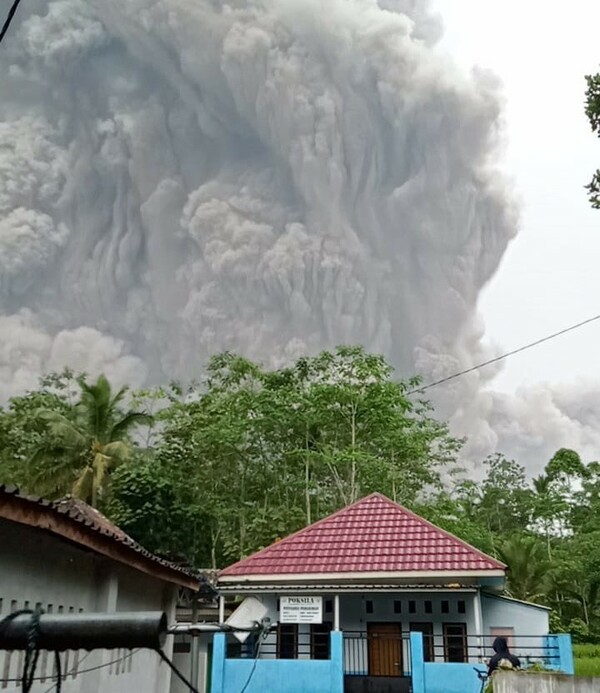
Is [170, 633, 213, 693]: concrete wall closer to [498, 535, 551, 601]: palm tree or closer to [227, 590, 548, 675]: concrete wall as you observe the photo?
[227, 590, 548, 675]: concrete wall

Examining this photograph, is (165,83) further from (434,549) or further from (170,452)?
(434,549)

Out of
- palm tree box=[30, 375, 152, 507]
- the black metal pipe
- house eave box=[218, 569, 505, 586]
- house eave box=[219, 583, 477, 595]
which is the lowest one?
the black metal pipe

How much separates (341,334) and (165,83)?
35627 millimetres

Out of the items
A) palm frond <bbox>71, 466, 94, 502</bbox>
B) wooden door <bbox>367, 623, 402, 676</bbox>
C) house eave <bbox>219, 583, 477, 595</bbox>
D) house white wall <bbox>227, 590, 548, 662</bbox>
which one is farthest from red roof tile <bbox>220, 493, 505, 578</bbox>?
palm frond <bbox>71, 466, 94, 502</bbox>

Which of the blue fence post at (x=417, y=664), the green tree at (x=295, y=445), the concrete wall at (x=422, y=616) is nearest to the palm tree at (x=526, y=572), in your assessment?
the green tree at (x=295, y=445)

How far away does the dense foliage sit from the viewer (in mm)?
25859

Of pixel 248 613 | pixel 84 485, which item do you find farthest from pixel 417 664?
pixel 84 485

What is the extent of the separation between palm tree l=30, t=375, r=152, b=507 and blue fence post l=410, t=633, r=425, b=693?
1551cm

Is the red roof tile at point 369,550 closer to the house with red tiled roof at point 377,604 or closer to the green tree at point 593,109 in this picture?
the house with red tiled roof at point 377,604

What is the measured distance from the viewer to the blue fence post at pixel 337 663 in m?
13.1

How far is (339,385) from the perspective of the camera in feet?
96.2

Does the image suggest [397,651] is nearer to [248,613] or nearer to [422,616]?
[422,616]

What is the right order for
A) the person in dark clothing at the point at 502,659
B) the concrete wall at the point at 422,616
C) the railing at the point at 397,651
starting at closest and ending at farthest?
the person in dark clothing at the point at 502,659 → the railing at the point at 397,651 → the concrete wall at the point at 422,616

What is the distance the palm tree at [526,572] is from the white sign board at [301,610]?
631 inches
